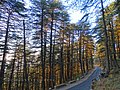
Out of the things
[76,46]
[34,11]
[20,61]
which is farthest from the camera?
[76,46]

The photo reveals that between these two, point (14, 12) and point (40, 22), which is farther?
point (40, 22)

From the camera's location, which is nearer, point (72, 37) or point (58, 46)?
point (58, 46)

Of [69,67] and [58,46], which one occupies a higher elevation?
[58,46]

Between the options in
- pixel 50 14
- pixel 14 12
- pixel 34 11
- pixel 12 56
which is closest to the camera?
pixel 14 12

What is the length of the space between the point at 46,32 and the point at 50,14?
272 cm

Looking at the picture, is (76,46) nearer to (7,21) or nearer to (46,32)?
(46,32)

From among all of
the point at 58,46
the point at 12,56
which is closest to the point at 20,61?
the point at 12,56

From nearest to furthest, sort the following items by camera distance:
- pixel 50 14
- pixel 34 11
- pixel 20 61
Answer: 1. pixel 34 11
2. pixel 50 14
3. pixel 20 61

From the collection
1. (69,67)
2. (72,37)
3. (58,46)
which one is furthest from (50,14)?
(69,67)

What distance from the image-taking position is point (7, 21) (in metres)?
23.5

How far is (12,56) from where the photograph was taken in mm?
39688

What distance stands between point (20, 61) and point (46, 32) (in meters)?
17.6

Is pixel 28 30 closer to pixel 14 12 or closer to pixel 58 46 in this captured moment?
pixel 14 12

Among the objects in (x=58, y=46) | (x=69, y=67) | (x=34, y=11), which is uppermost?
(x=34, y=11)
